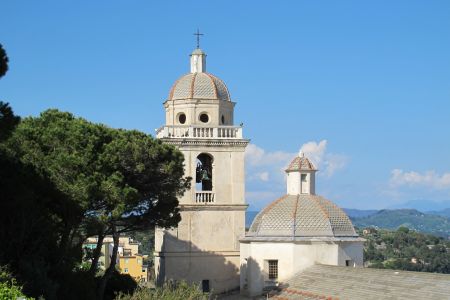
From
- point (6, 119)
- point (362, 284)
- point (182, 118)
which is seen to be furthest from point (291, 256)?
point (6, 119)

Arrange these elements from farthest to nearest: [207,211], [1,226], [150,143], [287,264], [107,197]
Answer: [207,211]
[287,264]
[150,143]
[107,197]
[1,226]

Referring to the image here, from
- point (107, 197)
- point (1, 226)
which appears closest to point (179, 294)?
point (107, 197)

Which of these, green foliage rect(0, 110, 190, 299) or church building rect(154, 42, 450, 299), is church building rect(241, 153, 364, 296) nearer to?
church building rect(154, 42, 450, 299)

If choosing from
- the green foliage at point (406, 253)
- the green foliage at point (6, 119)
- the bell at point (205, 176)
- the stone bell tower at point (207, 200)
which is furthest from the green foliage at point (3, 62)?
the green foliage at point (406, 253)

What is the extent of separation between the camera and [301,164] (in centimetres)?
3853

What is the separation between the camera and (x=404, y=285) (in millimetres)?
29250

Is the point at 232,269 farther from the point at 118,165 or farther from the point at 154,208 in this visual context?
A: the point at 118,165

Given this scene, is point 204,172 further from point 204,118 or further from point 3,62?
point 3,62

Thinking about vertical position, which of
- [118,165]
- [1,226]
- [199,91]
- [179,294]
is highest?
[199,91]

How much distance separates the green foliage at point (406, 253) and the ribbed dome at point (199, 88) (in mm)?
69702

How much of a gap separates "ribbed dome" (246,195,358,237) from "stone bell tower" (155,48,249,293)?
6.07 feet

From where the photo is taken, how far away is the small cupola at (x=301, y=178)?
38.0 m

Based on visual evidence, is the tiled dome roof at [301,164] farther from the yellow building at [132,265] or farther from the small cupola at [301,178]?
the yellow building at [132,265]

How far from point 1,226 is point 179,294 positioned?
6.43 metres
